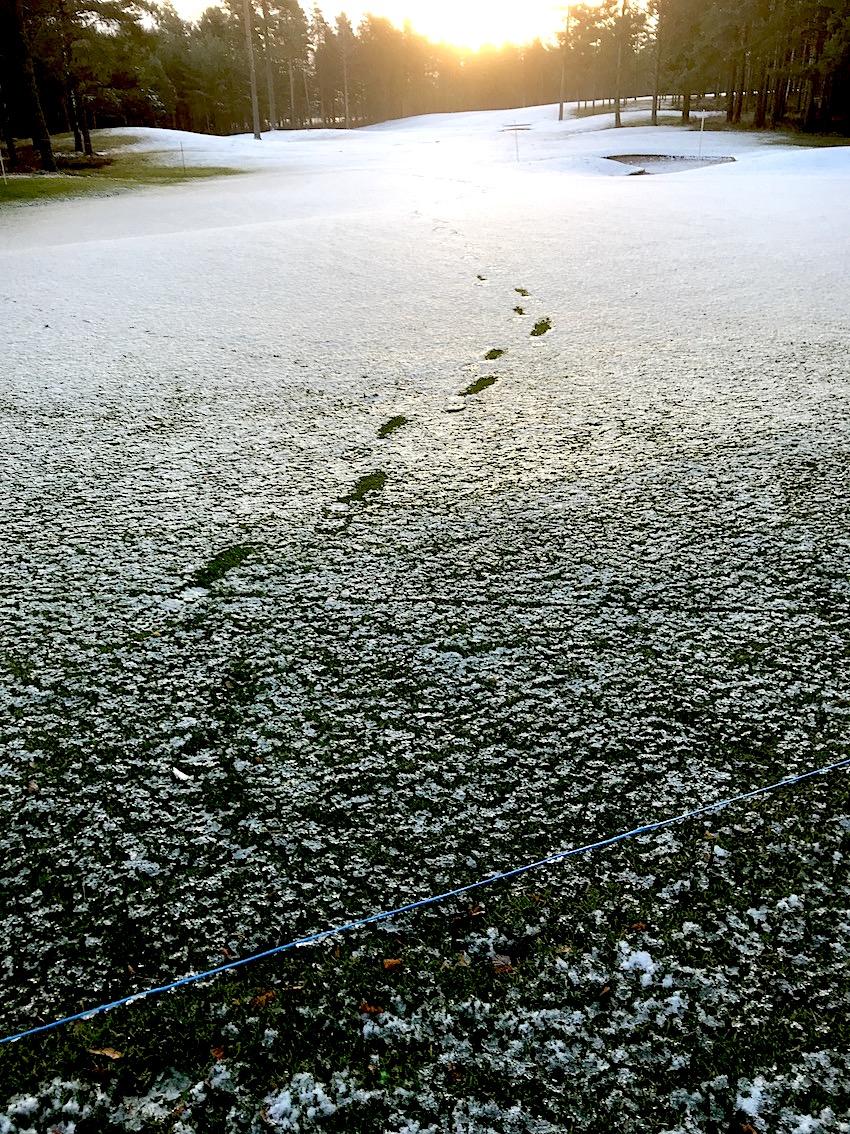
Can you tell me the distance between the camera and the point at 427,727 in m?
1.73

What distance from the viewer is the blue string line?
118 centimetres

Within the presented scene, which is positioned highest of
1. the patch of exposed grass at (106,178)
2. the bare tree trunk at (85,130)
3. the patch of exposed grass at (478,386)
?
the bare tree trunk at (85,130)

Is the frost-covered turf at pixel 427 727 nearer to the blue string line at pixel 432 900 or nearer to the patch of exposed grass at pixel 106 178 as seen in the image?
the blue string line at pixel 432 900

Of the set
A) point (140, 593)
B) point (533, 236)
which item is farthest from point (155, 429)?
point (533, 236)

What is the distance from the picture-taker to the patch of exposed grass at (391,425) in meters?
3.33

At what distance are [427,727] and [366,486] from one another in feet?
4.39

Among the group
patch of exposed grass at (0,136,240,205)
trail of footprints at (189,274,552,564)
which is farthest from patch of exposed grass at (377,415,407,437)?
patch of exposed grass at (0,136,240,205)

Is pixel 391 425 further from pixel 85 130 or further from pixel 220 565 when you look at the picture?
pixel 85 130

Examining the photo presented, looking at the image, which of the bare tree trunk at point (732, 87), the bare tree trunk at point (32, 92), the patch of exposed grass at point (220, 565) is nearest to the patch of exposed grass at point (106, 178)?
the bare tree trunk at point (32, 92)

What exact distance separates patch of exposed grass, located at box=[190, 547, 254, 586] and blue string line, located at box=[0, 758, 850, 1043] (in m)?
1.25

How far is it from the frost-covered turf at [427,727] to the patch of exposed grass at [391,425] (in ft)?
0.08

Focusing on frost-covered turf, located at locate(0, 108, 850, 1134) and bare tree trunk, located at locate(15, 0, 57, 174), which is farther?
bare tree trunk, located at locate(15, 0, 57, 174)

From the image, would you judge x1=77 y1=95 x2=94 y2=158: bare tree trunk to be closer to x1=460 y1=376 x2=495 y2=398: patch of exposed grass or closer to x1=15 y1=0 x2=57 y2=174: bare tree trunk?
x1=15 y1=0 x2=57 y2=174: bare tree trunk

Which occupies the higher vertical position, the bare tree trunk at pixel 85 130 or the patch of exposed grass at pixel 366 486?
the bare tree trunk at pixel 85 130
